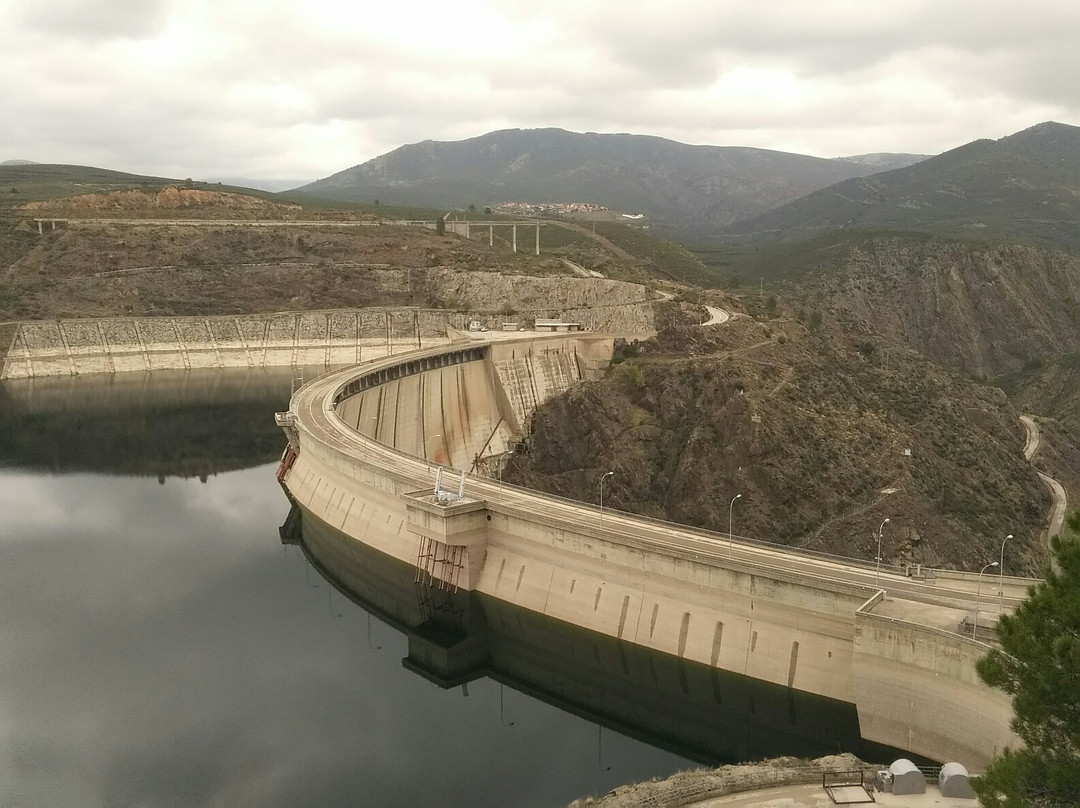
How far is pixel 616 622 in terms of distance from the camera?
43.2 metres

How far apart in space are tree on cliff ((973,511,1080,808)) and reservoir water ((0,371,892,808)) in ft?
53.0

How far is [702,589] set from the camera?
4091cm

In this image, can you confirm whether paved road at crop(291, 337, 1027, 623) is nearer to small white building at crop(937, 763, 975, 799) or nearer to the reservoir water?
the reservoir water

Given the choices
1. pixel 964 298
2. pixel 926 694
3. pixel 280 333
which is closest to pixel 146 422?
pixel 280 333

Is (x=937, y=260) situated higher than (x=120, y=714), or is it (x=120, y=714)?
(x=937, y=260)

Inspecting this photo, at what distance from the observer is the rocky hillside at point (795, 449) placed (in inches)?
2638

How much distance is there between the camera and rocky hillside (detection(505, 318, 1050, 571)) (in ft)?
220

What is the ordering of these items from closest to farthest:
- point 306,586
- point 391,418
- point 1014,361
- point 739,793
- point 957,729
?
point 739,793 → point 957,729 → point 306,586 → point 391,418 → point 1014,361

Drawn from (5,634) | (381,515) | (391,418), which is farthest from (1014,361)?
(5,634)

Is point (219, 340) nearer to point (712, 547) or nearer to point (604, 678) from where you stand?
point (604, 678)

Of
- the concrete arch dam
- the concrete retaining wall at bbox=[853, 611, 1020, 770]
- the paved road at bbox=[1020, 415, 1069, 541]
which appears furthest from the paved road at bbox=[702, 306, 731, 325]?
the concrete retaining wall at bbox=[853, 611, 1020, 770]

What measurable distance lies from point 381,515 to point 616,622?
18157 millimetres

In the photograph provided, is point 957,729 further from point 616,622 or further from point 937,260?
point 937,260

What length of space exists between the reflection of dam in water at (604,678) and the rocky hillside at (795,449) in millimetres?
26122
